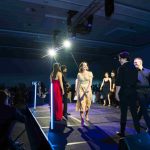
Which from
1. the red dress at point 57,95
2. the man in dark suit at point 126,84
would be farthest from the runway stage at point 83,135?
the man in dark suit at point 126,84

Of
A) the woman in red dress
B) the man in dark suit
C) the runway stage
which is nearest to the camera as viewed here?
the runway stage

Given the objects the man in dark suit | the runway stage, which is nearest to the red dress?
the runway stage

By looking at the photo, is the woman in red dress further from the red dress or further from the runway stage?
the runway stage

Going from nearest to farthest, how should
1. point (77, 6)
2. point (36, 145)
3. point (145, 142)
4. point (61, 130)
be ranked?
point (145, 142) < point (36, 145) < point (61, 130) < point (77, 6)

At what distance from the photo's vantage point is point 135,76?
4.07 metres

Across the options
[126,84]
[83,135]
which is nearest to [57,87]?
[83,135]

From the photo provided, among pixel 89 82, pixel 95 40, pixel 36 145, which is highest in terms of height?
pixel 95 40

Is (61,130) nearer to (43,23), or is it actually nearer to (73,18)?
(73,18)

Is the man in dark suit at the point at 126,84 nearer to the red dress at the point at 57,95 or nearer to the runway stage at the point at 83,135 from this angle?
the runway stage at the point at 83,135

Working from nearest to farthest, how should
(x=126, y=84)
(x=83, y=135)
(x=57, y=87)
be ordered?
(x=126, y=84), (x=83, y=135), (x=57, y=87)

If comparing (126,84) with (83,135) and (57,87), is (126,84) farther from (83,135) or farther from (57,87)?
(57,87)

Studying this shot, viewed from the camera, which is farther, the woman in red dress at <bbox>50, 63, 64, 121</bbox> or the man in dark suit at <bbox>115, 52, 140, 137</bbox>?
the woman in red dress at <bbox>50, 63, 64, 121</bbox>

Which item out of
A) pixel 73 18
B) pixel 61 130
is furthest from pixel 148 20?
pixel 61 130

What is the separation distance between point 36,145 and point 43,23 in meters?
4.81
